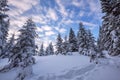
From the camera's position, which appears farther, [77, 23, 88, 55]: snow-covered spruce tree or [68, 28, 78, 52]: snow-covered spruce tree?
[68, 28, 78, 52]: snow-covered spruce tree

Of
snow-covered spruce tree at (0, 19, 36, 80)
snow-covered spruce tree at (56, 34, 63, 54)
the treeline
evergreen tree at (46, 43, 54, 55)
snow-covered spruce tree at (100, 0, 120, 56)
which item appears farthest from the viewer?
evergreen tree at (46, 43, 54, 55)

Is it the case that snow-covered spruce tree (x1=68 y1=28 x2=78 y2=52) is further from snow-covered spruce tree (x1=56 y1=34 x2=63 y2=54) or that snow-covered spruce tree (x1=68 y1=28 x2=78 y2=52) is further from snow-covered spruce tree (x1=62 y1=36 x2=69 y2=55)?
snow-covered spruce tree (x1=56 y1=34 x2=63 y2=54)

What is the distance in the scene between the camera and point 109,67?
18.3 m

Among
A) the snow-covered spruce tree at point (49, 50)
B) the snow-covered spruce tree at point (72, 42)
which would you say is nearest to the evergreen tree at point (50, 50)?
the snow-covered spruce tree at point (49, 50)

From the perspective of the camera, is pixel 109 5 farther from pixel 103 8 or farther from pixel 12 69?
pixel 12 69

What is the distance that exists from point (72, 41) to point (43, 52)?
27528mm

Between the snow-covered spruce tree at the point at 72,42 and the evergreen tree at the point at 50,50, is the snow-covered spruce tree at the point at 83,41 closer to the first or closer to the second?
the snow-covered spruce tree at the point at 72,42

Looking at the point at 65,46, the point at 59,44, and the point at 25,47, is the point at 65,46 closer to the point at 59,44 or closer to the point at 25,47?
the point at 59,44

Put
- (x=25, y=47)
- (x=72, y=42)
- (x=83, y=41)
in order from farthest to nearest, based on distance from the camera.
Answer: (x=72, y=42) → (x=83, y=41) → (x=25, y=47)

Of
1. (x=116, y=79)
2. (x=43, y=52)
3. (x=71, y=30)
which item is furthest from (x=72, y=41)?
(x=116, y=79)

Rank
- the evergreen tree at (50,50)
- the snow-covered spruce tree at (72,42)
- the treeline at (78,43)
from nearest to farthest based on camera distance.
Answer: the treeline at (78,43) < the snow-covered spruce tree at (72,42) < the evergreen tree at (50,50)

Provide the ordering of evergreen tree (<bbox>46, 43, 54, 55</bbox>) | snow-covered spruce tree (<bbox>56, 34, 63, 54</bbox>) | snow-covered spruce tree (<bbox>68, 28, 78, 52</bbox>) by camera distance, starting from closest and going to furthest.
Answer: snow-covered spruce tree (<bbox>68, 28, 78, 52</bbox>)
snow-covered spruce tree (<bbox>56, 34, 63, 54</bbox>)
evergreen tree (<bbox>46, 43, 54, 55</bbox>)

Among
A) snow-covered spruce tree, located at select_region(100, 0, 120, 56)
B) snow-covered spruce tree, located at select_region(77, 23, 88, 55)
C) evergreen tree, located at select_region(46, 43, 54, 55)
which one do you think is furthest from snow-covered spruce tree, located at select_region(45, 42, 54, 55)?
snow-covered spruce tree, located at select_region(100, 0, 120, 56)

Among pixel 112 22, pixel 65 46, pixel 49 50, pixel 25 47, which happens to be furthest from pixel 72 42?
pixel 112 22
